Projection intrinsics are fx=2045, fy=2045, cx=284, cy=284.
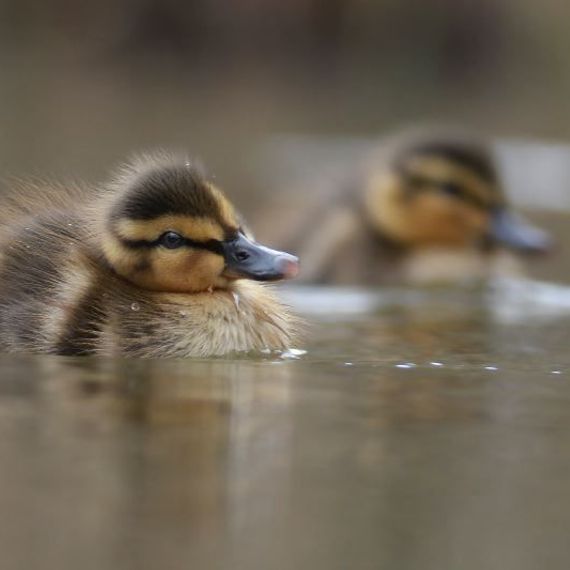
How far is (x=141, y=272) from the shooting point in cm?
513

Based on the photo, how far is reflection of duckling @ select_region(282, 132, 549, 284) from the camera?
8.82 metres

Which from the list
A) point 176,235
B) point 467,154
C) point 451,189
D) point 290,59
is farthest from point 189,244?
point 290,59

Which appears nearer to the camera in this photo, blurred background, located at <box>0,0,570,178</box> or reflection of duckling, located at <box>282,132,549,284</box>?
reflection of duckling, located at <box>282,132,549,284</box>

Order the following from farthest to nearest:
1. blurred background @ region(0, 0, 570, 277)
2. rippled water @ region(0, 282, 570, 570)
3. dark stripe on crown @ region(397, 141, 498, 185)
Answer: blurred background @ region(0, 0, 570, 277)
dark stripe on crown @ region(397, 141, 498, 185)
rippled water @ region(0, 282, 570, 570)

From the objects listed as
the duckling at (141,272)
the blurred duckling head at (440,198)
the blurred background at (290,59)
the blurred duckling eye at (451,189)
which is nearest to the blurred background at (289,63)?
the blurred background at (290,59)

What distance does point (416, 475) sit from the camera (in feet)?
12.1

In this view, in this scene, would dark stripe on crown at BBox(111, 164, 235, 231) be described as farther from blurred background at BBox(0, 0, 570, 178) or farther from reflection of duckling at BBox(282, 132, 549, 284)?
blurred background at BBox(0, 0, 570, 178)

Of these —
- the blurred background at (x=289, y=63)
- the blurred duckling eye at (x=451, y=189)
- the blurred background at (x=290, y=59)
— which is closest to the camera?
the blurred duckling eye at (x=451, y=189)

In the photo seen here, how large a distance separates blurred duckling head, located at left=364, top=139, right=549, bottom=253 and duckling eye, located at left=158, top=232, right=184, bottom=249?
402 cm

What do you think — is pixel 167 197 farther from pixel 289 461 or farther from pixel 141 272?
pixel 289 461

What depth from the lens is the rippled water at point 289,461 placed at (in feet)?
10.6

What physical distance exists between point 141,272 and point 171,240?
0.12 m

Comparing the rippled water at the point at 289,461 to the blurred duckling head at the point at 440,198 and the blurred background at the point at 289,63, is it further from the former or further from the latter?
the blurred background at the point at 289,63

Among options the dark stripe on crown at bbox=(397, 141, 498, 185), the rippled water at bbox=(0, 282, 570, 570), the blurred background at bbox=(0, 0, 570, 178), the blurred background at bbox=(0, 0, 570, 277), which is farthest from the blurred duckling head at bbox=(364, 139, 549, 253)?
the blurred background at bbox=(0, 0, 570, 178)
